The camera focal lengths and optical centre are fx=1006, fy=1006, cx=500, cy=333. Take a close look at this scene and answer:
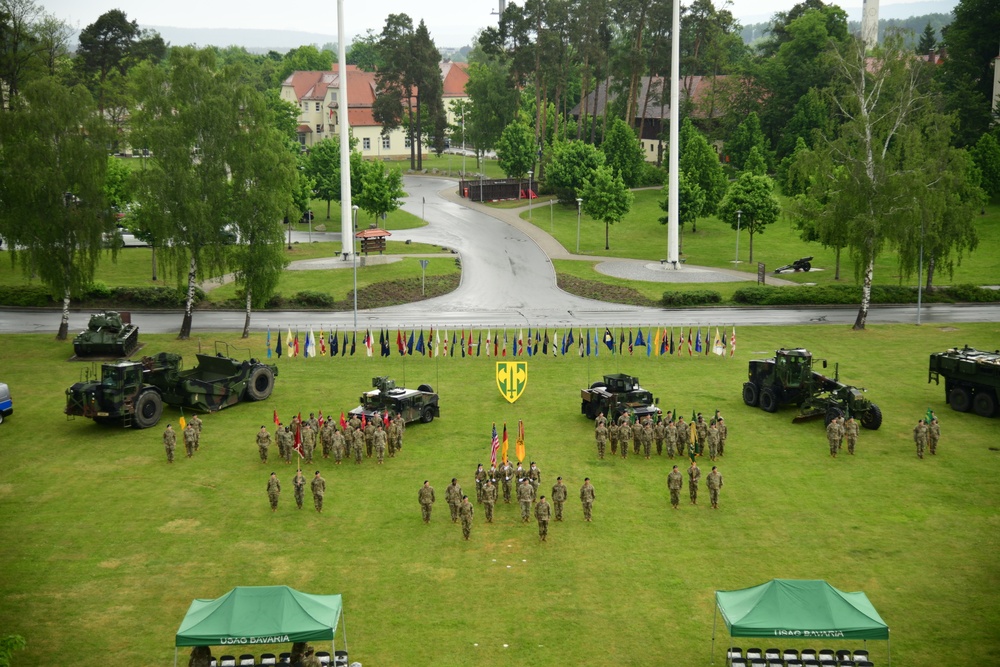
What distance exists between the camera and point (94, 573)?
969 inches

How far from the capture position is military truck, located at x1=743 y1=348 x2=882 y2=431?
119 ft

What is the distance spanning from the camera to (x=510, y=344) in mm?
50719

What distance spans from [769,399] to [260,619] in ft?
82.1

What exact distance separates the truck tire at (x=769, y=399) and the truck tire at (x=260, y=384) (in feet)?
64.9

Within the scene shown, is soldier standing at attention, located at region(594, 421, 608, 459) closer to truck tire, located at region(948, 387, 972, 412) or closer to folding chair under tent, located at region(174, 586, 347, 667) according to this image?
folding chair under tent, located at region(174, 586, 347, 667)

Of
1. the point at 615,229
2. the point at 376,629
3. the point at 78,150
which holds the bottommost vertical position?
the point at 376,629

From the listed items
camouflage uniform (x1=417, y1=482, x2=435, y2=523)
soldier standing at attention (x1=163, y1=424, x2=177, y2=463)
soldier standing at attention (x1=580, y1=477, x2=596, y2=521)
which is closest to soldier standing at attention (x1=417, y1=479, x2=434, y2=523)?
camouflage uniform (x1=417, y1=482, x2=435, y2=523)

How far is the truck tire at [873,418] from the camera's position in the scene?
36.4m

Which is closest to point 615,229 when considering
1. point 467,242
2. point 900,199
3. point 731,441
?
point 467,242

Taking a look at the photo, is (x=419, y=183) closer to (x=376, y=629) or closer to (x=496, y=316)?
(x=496, y=316)

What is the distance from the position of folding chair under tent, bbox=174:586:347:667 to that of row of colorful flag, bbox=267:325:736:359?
27.6 m

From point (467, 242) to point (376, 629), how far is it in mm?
60685

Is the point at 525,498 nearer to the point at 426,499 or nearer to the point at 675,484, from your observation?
the point at 426,499

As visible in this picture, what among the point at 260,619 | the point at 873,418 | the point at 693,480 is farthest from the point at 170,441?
the point at 873,418
